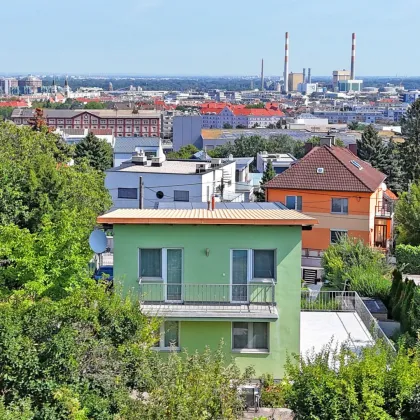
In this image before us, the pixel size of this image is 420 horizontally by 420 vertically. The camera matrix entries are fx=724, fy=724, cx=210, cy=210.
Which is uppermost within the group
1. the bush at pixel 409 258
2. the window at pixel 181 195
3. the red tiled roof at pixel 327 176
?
the red tiled roof at pixel 327 176

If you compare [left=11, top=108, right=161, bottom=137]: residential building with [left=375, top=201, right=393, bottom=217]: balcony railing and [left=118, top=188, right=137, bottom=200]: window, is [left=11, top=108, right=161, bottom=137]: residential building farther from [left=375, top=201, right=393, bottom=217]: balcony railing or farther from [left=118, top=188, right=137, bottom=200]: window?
[left=375, top=201, right=393, bottom=217]: balcony railing

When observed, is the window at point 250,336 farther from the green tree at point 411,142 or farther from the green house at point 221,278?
the green tree at point 411,142

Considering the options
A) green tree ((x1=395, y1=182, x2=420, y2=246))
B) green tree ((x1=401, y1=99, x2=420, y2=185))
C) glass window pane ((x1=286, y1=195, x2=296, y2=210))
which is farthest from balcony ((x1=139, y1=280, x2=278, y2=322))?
green tree ((x1=401, y1=99, x2=420, y2=185))

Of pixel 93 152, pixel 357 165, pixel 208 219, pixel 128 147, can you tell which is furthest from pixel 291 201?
pixel 93 152

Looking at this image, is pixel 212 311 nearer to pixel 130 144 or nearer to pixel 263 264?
pixel 263 264

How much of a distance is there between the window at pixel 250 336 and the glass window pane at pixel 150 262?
186 centimetres

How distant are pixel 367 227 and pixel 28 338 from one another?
26.0 metres

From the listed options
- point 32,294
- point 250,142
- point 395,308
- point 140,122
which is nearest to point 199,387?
point 32,294

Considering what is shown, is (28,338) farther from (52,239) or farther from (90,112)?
(90,112)

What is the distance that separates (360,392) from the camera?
387 inches

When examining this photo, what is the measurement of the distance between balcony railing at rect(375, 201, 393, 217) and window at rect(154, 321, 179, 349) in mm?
23055

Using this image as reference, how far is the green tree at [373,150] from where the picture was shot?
59.9m

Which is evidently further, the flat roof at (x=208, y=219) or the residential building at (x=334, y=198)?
the residential building at (x=334, y=198)

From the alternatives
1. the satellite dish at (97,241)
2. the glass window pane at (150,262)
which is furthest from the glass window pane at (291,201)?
the glass window pane at (150,262)
